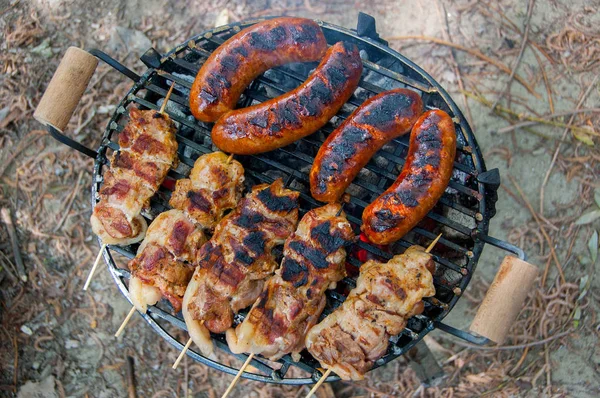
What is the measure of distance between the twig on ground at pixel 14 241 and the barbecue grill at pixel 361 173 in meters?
1.74

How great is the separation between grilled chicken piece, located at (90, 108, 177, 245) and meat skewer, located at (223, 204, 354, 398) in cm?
98

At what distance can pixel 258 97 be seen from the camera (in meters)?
3.20

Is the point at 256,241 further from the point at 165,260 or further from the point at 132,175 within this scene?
the point at 132,175

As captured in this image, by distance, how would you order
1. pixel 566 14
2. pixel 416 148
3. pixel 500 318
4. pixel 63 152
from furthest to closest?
1. pixel 63 152
2. pixel 566 14
3. pixel 416 148
4. pixel 500 318

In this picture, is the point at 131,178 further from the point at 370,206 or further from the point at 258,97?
the point at 370,206

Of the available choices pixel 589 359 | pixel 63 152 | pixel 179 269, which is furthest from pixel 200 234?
pixel 589 359

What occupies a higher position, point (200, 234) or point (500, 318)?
point (500, 318)

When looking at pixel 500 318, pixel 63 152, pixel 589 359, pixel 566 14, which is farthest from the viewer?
pixel 63 152

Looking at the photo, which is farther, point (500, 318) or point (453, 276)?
point (453, 276)

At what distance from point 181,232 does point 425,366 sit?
92.1 inches

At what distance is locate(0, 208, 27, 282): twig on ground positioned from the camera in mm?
4297

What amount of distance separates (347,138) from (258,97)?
32.0 inches

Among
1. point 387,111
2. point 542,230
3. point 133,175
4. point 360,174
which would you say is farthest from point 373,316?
point 542,230

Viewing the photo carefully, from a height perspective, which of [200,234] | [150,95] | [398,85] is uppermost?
[398,85]
